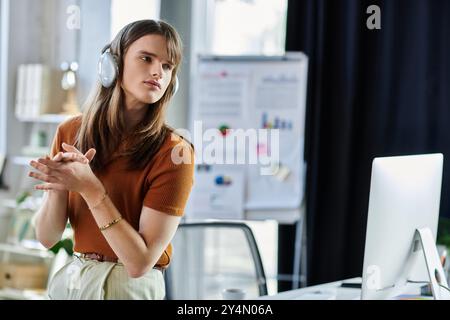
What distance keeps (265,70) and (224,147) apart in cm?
172

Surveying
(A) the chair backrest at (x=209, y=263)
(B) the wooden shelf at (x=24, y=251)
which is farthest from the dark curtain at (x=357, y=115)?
(B) the wooden shelf at (x=24, y=251)

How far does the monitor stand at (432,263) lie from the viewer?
66.3 inches

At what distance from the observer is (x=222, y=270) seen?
3807mm

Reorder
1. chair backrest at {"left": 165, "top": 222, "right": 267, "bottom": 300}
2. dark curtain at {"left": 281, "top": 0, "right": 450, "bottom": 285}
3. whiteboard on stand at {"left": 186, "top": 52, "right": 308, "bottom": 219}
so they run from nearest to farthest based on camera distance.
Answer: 1. dark curtain at {"left": 281, "top": 0, "right": 450, "bottom": 285}
2. whiteboard on stand at {"left": 186, "top": 52, "right": 308, "bottom": 219}
3. chair backrest at {"left": 165, "top": 222, "right": 267, "bottom": 300}

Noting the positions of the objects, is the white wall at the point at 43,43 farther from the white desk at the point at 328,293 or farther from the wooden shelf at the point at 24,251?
the white desk at the point at 328,293

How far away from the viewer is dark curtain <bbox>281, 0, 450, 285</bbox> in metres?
3.09

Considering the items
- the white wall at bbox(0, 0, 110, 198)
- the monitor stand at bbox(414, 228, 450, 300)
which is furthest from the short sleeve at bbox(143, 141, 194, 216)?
the monitor stand at bbox(414, 228, 450, 300)

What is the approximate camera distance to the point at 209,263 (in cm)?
377

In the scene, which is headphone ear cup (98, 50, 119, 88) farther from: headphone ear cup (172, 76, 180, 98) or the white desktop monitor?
the white desktop monitor

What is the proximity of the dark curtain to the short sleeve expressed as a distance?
1510 mm

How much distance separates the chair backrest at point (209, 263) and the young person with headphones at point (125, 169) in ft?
6.41
